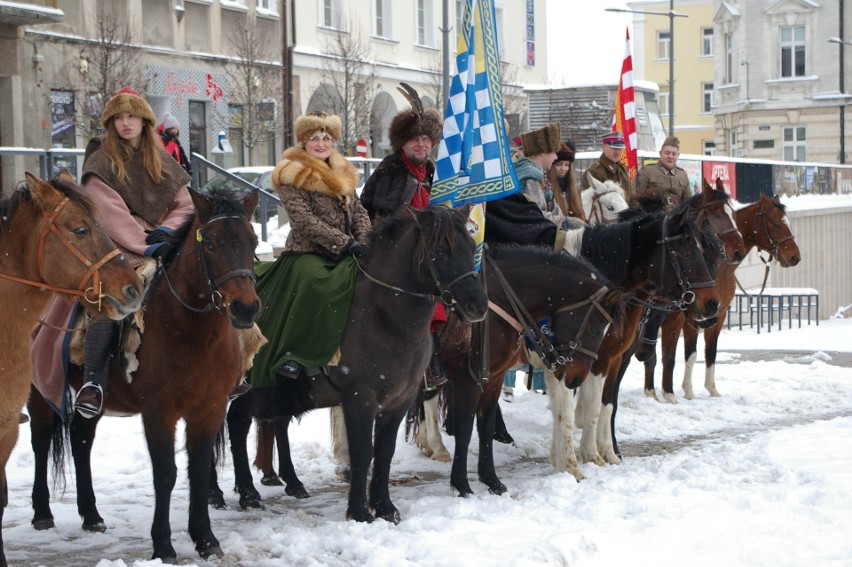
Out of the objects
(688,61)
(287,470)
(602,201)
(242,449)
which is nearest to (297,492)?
(287,470)

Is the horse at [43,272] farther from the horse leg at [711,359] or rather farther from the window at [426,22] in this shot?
the window at [426,22]

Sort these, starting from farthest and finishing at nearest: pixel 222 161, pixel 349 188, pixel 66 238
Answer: pixel 222 161, pixel 349 188, pixel 66 238

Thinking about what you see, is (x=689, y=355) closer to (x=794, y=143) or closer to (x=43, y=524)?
(x=43, y=524)

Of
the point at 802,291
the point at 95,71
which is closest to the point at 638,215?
the point at 802,291

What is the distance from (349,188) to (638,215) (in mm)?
3369

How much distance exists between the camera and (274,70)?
30.5 meters

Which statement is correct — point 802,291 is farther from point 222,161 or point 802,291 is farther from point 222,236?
point 222,236

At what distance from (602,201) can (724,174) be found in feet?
46.9

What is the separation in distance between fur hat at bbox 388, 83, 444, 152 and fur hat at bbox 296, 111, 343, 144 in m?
0.87

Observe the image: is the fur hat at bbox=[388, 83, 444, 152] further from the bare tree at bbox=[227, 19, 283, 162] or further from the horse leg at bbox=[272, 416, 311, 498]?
the bare tree at bbox=[227, 19, 283, 162]

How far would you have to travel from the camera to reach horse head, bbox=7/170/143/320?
5.64 metres

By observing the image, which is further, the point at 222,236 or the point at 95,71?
the point at 95,71

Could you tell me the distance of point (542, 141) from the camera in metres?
10.1

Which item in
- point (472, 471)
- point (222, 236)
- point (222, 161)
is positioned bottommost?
point (472, 471)
